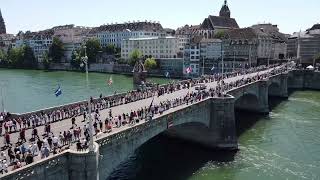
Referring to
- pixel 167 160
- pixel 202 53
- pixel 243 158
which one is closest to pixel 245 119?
pixel 243 158

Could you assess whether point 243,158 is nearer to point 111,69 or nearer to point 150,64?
point 150,64

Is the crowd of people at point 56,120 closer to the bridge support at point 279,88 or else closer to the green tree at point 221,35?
the bridge support at point 279,88

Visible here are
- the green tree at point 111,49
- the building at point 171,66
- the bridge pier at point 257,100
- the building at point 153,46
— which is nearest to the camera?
the bridge pier at point 257,100

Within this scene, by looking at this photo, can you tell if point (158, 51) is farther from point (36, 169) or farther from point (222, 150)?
point (36, 169)

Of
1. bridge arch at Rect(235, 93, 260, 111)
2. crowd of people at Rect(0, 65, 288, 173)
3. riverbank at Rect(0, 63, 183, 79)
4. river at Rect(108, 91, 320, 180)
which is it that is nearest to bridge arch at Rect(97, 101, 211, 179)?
crowd of people at Rect(0, 65, 288, 173)

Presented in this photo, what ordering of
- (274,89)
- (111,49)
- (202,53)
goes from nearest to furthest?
(274,89) < (202,53) < (111,49)

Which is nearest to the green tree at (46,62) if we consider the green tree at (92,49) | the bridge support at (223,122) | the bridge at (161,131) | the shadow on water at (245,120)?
the green tree at (92,49)

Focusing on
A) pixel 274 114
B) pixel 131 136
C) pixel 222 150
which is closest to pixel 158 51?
pixel 274 114

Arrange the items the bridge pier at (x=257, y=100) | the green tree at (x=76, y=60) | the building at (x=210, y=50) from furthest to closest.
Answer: the green tree at (x=76, y=60) < the building at (x=210, y=50) < the bridge pier at (x=257, y=100)

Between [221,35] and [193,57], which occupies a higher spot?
[221,35]
